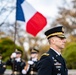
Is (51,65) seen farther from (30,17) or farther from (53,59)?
(30,17)

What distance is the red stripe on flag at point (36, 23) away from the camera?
10961 mm

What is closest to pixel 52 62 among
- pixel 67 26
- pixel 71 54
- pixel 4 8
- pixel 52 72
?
pixel 52 72

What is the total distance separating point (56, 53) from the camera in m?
5.21

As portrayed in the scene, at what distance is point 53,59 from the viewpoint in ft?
16.8

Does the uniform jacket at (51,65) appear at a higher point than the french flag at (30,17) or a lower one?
lower

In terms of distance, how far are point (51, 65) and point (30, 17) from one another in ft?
20.8

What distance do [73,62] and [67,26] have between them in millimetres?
21222

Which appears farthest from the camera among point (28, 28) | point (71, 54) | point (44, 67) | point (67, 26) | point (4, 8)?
point (67, 26)

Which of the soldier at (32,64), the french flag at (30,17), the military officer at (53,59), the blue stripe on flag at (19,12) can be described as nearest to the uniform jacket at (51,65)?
the military officer at (53,59)

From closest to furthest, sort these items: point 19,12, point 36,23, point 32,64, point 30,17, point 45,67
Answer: point 45,67, point 36,23, point 30,17, point 19,12, point 32,64

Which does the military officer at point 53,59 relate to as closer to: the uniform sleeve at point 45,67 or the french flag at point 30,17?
the uniform sleeve at point 45,67

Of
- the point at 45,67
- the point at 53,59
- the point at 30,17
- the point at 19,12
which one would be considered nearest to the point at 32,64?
the point at 19,12

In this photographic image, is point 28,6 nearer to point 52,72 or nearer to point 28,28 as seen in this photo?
point 28,28

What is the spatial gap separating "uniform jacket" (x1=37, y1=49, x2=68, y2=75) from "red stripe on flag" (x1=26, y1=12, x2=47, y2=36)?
5745 mm
